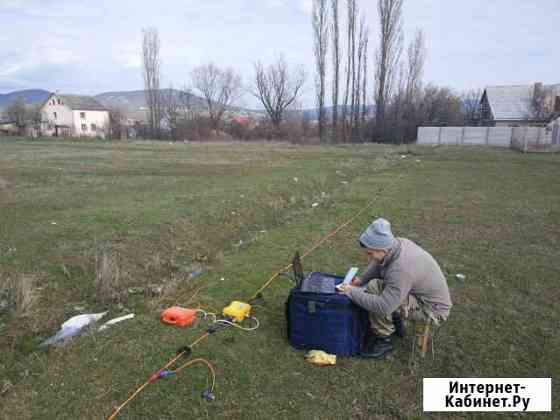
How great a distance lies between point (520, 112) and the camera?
127 ft

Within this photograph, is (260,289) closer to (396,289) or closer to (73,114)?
(396,289)

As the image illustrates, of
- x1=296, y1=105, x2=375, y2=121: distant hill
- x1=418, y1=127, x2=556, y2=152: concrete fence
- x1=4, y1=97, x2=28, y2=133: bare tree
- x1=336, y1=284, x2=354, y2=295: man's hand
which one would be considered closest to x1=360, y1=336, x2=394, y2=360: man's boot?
x1=336, y1=284, x2=354, y2=295: man's hand

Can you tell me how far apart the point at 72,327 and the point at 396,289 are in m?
3.33

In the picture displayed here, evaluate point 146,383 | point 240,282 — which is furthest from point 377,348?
point 240,282

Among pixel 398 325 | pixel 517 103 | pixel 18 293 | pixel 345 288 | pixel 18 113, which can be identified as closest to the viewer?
pixel 345 288

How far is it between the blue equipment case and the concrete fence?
2718 centimetres

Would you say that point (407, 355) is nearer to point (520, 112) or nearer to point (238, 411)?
point (238, 411)

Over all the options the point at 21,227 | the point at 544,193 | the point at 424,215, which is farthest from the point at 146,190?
the point at 544,193

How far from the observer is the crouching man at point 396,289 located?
9.63ft

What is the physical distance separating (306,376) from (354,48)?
123 feet

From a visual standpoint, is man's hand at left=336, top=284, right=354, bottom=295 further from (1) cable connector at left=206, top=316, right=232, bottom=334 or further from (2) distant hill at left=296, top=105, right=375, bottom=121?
(2) distant hill at left=296, top=105, right=375, bottom=121

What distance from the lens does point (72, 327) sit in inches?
158

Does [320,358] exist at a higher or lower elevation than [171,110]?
lower

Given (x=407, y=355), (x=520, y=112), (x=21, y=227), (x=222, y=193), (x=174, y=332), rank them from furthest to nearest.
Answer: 1. (x=520, y=112)
2. (x=222, y=193)
3. (x=21, y=227)
4. (x=174, y=332)
5. (x=407, y=355)
